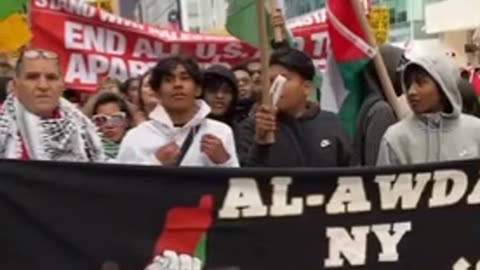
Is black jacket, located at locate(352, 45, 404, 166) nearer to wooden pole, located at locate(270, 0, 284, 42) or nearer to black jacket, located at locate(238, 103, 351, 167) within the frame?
black jacket, located at locate(238, 103, 351, 167)

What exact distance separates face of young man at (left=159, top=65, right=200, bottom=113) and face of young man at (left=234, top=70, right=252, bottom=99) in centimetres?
220

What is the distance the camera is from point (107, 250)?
13.4 ft

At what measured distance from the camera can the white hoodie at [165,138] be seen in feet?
16.0

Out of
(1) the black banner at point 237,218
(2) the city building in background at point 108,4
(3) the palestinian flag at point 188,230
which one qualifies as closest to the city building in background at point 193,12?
(2) the city building in background at point 108,4

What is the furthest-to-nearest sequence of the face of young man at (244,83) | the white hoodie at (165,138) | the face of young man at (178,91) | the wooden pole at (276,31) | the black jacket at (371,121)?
the face of young man at (244,83) → the wooden pole at (276,31) → the black jacket at (371,121) → the face of young man at (178,91) → the white hoodie at (165,138)

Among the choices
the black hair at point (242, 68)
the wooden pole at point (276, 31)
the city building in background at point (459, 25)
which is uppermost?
the wooden pole at point (276, 31)

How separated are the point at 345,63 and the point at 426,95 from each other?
4.83 feet

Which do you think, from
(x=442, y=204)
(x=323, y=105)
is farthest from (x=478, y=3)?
(x=442, y=204)

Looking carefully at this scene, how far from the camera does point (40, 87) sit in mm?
4539

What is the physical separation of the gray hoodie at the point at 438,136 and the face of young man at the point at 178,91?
866mm

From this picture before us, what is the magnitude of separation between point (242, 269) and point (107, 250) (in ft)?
1.63

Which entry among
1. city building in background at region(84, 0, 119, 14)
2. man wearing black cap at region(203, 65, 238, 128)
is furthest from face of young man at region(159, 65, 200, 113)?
city building in background at region(84, 0, 119, 14)

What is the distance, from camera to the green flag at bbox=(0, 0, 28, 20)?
684 centimetres

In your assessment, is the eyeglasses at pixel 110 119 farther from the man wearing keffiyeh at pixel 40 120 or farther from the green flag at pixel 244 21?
the man wearing keffiyeh at pixel 40 120
